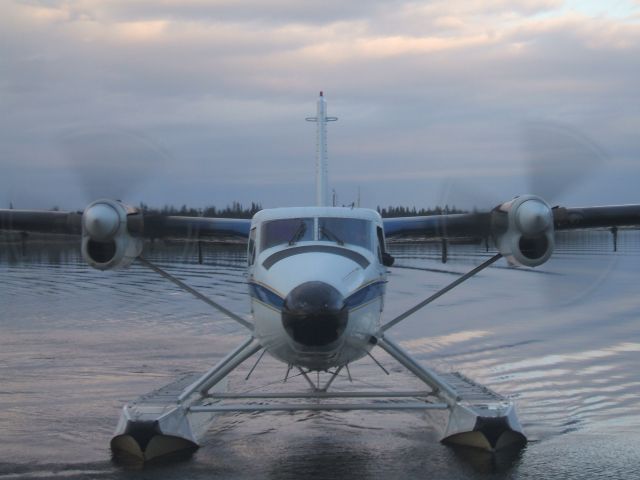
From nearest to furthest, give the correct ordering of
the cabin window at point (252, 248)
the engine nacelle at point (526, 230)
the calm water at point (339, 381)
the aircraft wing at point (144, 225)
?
the calm water at point (339, 381) → the cabin window at point (252, 248) → the engine nacelle at point (526, 230) → the aircraft wing at point (144, 225)

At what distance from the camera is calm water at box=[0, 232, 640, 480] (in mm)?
10000

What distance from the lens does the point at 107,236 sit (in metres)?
11.5

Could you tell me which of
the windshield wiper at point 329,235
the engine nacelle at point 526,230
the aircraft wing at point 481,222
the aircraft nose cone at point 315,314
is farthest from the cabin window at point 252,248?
the engine nacelle at point 526,230

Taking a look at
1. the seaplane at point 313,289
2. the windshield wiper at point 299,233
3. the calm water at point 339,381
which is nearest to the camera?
the seaplane at point 313,289

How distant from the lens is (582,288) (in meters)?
26.9

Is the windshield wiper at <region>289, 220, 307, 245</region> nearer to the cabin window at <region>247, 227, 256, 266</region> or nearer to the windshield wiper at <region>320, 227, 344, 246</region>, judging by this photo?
the windshield wiper at <region>320, 227, 344, 246</region>

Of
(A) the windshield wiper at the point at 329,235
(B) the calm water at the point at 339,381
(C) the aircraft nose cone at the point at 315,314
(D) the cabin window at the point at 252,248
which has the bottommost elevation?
(B) the calm water at the point at 339,381

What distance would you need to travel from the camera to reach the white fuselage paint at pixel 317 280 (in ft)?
31.3

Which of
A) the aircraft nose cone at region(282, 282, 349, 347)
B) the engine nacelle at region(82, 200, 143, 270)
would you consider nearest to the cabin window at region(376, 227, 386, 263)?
the aircraft nose cone at region(282, 282, 349, 347)

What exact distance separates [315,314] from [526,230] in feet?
12.4

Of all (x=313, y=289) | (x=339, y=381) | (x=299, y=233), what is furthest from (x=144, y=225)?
(x=339, y=381)

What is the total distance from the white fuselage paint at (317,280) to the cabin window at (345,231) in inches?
2.2

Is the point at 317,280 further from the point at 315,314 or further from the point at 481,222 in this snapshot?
the point at 481,222

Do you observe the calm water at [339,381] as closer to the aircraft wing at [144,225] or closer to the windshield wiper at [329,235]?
the aircraft wing at [144,225]
